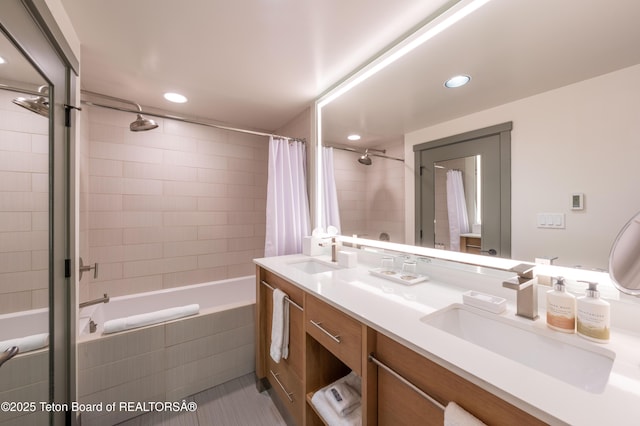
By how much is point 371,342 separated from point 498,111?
45.3 inches

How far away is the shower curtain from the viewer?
2.29m

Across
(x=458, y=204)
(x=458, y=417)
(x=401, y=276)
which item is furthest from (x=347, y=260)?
(x=458, y=417)

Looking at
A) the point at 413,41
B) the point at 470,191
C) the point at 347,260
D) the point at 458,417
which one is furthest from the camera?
the point at 347,260

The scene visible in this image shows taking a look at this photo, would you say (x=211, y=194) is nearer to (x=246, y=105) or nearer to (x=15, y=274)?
(x=246, y=105)

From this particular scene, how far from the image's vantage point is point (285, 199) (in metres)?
2.34

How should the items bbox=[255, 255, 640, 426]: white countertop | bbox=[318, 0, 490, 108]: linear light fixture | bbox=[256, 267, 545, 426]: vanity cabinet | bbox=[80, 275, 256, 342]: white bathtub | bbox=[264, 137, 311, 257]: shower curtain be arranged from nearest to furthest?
bbox=[255, 255, 640, 426]: white countertop → bbox=[256, 267, 545, 426]: vanity cabinet → bbox=[318, 0, 490, 108]: linear light fixture → bbox=[80, 275, 256, 342]: white bathtub → bbox=[264, 137, 311, 257]: shower curtain

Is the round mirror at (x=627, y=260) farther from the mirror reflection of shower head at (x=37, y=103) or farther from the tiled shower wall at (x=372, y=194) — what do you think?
the mirror reflection of shower head at (x=37, y=103)

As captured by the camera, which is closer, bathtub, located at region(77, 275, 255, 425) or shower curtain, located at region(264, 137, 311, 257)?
bathtub, located at region(77, 275, 255, 425)

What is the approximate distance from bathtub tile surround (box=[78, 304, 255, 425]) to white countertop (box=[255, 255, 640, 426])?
2.84 ft

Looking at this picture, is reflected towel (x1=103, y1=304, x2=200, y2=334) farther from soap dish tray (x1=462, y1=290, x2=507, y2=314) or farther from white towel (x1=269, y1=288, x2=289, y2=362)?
soap dish tray (x1=462, y1=290, x2=507, y2=314)

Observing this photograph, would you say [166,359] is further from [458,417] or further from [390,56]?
[390,56]

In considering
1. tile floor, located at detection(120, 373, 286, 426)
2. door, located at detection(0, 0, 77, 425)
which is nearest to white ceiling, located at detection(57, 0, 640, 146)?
door, located at detection(0, 0, 77, 425)

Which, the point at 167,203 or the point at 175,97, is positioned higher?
the point at 175,97

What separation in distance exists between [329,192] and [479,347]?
1669 millimetres
